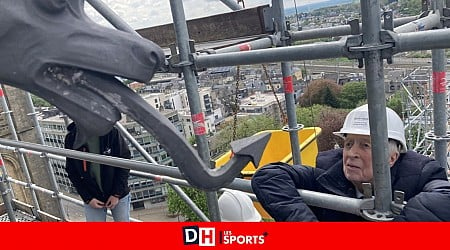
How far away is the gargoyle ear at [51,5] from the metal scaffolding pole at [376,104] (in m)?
0.63

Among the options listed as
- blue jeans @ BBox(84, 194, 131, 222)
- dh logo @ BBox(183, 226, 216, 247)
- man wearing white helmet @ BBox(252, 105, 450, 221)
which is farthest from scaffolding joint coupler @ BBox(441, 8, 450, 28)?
blue jeans @ BBox(84, 194, 131, 222)

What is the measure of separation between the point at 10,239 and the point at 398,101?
304cm

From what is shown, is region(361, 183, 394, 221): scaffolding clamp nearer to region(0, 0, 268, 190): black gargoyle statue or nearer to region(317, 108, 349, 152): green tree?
region(0, 0, 268, 190): black gargoyle statue

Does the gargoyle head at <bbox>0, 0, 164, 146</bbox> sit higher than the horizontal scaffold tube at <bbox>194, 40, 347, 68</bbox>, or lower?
higher

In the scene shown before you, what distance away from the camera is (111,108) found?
856 millimetres

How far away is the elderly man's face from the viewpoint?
117 cm

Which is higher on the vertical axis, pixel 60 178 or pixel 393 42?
pixel 393 42

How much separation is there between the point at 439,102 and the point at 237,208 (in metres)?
0.92

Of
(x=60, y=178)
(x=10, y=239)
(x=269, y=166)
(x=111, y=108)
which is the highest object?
(x=111, y=108)

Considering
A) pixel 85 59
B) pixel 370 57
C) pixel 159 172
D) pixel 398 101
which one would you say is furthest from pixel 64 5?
pixel 398 101

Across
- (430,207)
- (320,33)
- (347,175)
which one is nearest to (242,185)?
(347,175)

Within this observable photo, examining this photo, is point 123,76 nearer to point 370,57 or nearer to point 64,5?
point 64,5

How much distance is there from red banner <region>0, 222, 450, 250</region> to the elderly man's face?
0.13 meters

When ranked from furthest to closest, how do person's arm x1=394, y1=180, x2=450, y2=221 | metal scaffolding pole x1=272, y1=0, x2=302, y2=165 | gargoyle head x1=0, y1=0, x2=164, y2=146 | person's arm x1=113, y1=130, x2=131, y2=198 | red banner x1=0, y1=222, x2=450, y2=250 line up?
1. metal scaffolding pole x1=272, y1=0, x2=302, y2=165
2. person's arm x1=113, y1=130, x2=131, y2=198
3. red banner x1=0, y1=222, x2=450, y2=250
4. person's arm x1=394, y1=180, x2=450, y2=221
5. gargoyle head x1=0, y1=0, x2=164, y2=146
